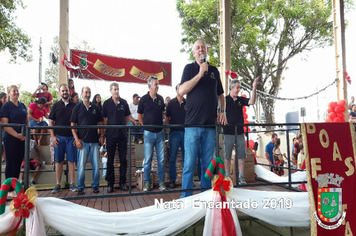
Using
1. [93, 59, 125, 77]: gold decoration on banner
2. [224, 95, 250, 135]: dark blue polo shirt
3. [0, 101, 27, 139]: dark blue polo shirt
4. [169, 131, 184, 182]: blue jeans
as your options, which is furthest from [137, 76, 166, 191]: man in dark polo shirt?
[93, 59, 125, 77]: gold decoration on banner

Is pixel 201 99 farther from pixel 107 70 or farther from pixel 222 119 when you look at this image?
pixel 107 70

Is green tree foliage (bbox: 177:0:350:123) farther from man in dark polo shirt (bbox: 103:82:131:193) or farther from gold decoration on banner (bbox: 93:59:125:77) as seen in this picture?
man in dark polo shirt (bbox: 103:82:131:193)

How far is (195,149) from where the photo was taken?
2979 millimetres

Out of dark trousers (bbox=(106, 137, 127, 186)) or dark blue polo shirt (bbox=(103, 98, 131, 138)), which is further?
dark blue polo shirt (bbox=(103, 98, 131, 138))

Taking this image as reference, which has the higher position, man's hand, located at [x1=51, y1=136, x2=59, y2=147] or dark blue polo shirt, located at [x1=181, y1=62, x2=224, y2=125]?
dark blue polo shirt, located at [x1=181, y1=62, x2=224, y2=125]

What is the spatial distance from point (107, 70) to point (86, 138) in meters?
3.12

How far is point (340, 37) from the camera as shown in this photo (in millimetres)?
8602

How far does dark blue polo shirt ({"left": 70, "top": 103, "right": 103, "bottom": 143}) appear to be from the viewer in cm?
409

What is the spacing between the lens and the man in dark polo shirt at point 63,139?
419 cm

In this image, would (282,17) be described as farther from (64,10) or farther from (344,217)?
(344,217)

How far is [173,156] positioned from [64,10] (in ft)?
12.4

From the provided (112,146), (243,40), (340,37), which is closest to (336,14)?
(340,37)

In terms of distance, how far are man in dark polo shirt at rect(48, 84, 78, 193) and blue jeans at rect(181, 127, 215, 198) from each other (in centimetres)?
208

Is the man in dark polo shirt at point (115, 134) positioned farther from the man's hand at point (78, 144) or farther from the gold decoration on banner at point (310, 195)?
the gold decoration on banner at point (310, 195)
